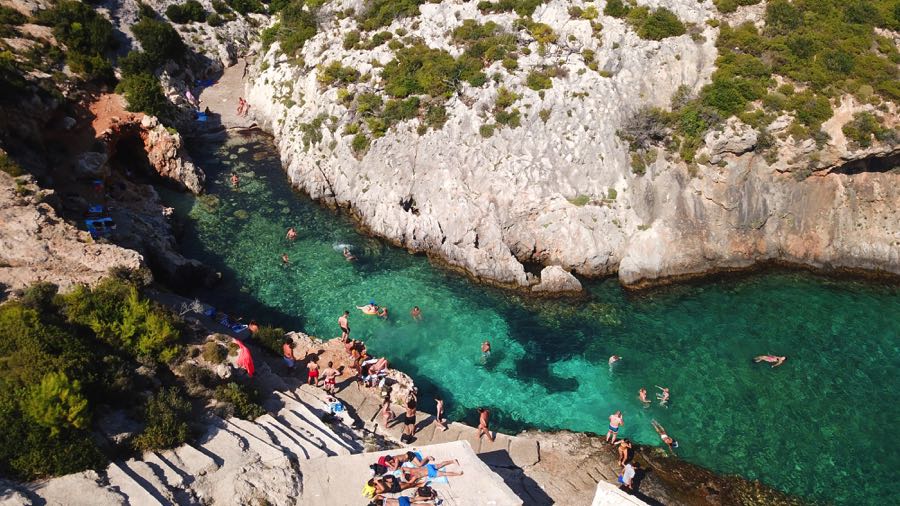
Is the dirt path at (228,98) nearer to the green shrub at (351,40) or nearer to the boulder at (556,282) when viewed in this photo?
the green shrub at (351,40)

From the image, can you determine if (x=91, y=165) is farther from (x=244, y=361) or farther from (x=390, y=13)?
(x=390, y=13)

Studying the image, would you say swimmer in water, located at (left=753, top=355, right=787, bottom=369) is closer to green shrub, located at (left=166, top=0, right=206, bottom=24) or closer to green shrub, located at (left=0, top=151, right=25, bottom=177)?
green shrub, located at (left=0, top=151, right=25, bottom=177)

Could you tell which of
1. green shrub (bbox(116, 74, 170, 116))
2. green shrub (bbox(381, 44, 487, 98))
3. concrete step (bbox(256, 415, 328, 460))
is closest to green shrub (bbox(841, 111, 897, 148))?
green shrub (bbox(381, 44, 487, 98))

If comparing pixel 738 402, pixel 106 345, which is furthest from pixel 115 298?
pixel 738 402

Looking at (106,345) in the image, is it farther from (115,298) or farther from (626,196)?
(626,196)

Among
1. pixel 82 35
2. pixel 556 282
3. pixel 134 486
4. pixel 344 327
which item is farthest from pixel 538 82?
pixel 82 35

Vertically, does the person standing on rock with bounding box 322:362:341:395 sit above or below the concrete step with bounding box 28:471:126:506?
below
